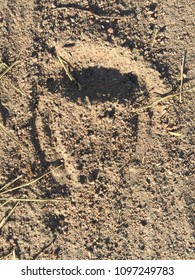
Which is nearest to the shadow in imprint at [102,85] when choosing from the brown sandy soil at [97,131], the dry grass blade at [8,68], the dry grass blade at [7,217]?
the brown sandy soil at [97,131]

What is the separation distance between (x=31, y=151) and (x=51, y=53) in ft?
1.69

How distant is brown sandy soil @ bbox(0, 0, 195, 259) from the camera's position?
1692 mm

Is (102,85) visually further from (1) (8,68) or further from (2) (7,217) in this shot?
(2) (7,217)

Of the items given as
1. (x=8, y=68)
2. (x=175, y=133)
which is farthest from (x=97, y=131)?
(x=8, y=68)

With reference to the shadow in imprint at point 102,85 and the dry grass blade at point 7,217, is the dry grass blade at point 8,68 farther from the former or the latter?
the dry grass blade at point 7,217

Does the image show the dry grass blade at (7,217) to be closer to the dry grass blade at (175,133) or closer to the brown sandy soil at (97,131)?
the brown sandy soil at (97,131)

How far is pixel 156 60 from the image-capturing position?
171 cm

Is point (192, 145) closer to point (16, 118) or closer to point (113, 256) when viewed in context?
point (113, 256)

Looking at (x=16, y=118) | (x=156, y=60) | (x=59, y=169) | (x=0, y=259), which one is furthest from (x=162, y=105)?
(x=0, y=259)

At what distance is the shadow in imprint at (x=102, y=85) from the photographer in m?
1.69

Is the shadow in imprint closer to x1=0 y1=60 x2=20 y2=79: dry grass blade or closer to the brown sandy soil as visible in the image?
the brown sandy soil

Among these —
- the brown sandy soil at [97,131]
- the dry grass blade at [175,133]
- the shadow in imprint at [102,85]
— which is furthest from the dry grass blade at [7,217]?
the dry grass blade at [175,133]

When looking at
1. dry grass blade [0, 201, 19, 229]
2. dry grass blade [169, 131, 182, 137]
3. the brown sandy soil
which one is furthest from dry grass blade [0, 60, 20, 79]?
dry grass blade [169, 131, 182, 137]

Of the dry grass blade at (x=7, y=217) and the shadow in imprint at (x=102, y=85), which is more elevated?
the shadow in imprint at (x=102, y=85)
